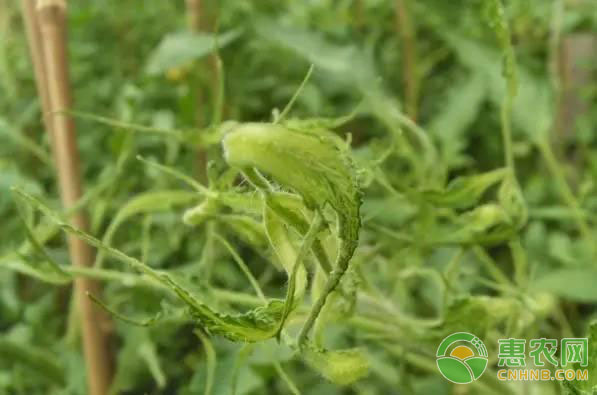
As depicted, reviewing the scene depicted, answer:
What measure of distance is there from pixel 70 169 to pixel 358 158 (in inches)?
7.8

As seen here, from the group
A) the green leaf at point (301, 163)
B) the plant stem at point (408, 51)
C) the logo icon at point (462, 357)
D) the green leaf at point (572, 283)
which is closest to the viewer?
the green leaf at point (301, 163)

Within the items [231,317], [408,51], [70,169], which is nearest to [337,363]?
[231,317]

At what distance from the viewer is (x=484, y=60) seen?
0.72 metres

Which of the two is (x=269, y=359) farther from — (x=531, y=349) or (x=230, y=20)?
(x=230, y=20)

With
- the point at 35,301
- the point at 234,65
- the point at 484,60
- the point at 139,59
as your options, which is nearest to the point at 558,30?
the point at 484,60

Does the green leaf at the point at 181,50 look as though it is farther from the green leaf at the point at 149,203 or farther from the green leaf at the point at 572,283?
the green leaf at the point at 572,283

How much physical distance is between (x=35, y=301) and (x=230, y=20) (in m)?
0.30

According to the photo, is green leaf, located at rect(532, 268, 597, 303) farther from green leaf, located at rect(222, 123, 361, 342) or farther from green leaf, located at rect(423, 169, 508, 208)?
green leaf, located at rect(222, 123, 361, 342)

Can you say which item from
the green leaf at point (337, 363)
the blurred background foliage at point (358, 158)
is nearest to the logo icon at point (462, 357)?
the blurred background foliage at point (358, 158)

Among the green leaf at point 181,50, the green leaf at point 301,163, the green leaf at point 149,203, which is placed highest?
the green leaf at point 301,163

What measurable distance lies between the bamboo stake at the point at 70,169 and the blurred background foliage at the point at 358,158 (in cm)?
2

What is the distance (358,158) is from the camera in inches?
17.3

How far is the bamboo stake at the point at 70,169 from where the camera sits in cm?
50

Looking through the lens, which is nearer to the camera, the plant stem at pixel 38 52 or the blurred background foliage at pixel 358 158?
the blurred background foliage at pixel 358 158
